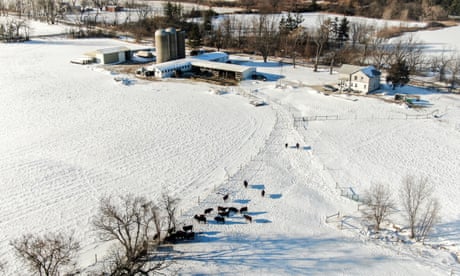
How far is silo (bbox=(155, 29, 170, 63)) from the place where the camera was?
3981 cm

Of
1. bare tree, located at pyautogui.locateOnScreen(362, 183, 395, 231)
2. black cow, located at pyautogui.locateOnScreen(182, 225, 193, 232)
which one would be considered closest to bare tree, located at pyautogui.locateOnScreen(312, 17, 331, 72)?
bare tree, located at pyautogui.locateOnScreen(362, 183, 395, 231)

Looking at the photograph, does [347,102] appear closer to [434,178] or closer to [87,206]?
[434,178]

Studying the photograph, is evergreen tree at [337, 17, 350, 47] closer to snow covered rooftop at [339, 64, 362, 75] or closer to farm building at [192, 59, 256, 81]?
snow covered rooftop at [339, 64, 362, 75]

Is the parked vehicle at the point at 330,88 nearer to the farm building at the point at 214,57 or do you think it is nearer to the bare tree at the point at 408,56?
the bare tree at the point at 408,56

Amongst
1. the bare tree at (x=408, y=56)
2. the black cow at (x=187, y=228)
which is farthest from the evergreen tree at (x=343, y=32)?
the black cow at (x=187, y=228)

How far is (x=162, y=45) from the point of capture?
131ft

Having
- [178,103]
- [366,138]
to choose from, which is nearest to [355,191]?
[366,138]

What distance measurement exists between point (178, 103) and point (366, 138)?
13.8 meters

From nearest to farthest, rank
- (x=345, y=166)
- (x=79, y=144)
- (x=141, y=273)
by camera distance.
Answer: (x=141, y=273) → (x=345, y=166) → (x=79, y=144)

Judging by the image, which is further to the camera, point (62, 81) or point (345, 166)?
point (62, 81)

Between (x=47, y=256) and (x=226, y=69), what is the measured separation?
91.2ft

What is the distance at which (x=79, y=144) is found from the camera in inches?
920

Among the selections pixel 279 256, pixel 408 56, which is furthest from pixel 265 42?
pixel 279 256

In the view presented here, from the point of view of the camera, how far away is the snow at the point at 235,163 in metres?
15.1
